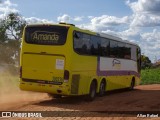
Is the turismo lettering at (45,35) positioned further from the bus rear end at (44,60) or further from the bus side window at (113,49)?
the bus side window at (113,49)

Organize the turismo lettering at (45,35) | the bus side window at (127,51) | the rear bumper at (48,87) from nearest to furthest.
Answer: the rear bumper at (48,87) < the turismo lettering at (45,35) < the bus side window at (127,51)

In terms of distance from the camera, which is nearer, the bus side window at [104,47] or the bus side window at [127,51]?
the bus side window at [104,47]

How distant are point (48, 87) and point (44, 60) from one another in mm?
1199

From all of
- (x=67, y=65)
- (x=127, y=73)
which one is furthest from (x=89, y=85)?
(x=127, y=73)

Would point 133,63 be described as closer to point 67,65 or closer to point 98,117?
point 67,65

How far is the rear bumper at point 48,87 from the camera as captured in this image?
17402 mm

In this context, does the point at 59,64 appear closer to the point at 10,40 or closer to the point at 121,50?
the point at 121,50

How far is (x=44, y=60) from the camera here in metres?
17.8

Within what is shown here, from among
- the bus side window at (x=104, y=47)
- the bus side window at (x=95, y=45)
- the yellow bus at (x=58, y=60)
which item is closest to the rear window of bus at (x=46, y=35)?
the yellow bus at (x=58, y=60)

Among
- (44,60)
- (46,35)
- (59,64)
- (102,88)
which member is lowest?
(102,88)

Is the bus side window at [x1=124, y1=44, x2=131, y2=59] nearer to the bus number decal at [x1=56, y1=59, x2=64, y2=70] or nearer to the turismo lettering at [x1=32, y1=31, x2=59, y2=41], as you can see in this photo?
the turismo lettering at [x1=32, y1=31, x2=59, y2=41]

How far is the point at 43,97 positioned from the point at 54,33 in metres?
4.79

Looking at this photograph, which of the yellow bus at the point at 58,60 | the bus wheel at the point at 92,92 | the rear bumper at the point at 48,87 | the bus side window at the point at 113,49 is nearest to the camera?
the rear bumper at the point at 48,87

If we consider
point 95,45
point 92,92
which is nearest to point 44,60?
point 92,92
